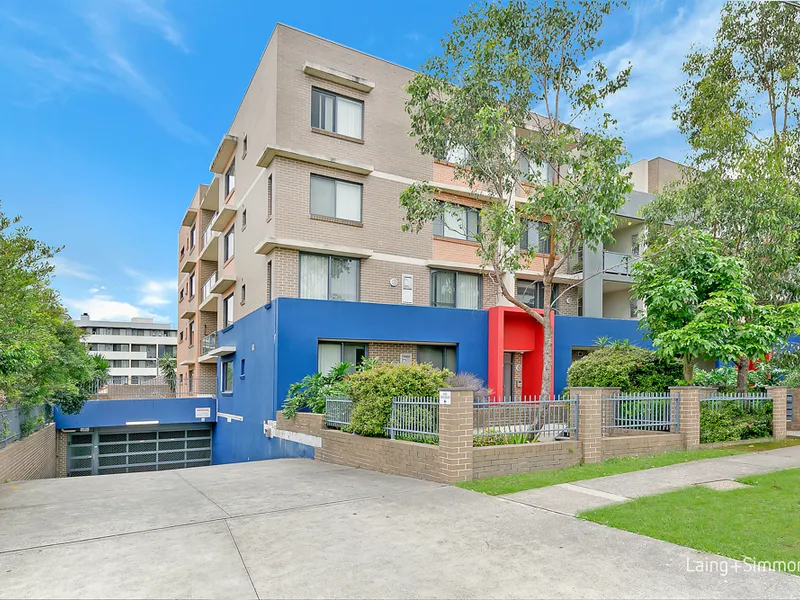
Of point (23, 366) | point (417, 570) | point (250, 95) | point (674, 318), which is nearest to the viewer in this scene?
point (417, 570)

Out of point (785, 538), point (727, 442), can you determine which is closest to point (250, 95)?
point (727, 442)

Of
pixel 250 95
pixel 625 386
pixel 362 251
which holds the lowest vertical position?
pixel 625 386

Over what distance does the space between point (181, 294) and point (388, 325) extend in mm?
26893

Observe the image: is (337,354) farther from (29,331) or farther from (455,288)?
(29,331)

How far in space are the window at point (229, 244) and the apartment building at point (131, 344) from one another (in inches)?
2794

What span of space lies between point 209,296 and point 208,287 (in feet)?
4.65

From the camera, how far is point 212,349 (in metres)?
27.0

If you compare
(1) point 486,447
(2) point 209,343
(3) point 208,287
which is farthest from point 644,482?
(3) point 208,287

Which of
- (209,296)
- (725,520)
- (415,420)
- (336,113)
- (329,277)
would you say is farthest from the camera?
(209,296)

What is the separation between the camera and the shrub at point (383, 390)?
11.9 meters

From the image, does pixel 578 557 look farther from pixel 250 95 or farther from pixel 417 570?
pixel 250 95

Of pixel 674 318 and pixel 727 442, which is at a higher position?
pixel 674 318

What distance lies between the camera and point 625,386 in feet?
50.6

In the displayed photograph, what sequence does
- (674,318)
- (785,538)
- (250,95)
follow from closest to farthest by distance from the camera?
(785,538), (674,318), (250,95)
